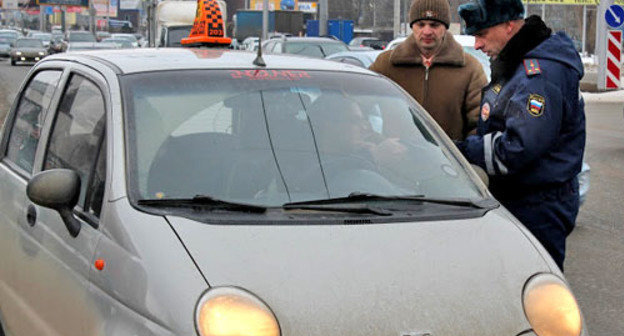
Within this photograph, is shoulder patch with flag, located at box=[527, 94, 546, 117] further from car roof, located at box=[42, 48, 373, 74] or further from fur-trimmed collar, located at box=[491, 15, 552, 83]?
car roof, located at box=[42, 48, 373, 74]

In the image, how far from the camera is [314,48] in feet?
70.3

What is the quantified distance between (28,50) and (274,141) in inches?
2045

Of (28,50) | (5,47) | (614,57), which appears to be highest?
(614,57)

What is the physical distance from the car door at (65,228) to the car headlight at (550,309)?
135 cm

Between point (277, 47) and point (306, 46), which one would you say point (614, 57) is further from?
point (277, 47)

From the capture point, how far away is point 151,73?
4.19m

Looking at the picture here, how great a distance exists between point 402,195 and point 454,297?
2.33ft

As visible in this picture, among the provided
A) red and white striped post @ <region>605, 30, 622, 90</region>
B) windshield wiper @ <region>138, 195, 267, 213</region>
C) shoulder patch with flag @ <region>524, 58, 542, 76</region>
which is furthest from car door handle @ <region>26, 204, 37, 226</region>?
red and white striped post @ <region>605, 30, 622, 90</region>

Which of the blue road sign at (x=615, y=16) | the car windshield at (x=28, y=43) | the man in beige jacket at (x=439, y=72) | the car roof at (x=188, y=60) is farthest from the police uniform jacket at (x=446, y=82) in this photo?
the car windshield at (x=28, y=43)

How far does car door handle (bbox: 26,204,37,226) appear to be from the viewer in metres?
4.28

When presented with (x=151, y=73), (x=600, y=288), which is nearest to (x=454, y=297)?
(x=151, y=73)

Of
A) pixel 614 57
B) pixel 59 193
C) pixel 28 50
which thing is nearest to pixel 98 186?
pixel 59 193

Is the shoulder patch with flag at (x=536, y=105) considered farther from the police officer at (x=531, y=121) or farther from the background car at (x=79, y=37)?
the background car at (x=79, y=37)

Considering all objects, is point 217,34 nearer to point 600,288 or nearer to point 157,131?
point 600,288
